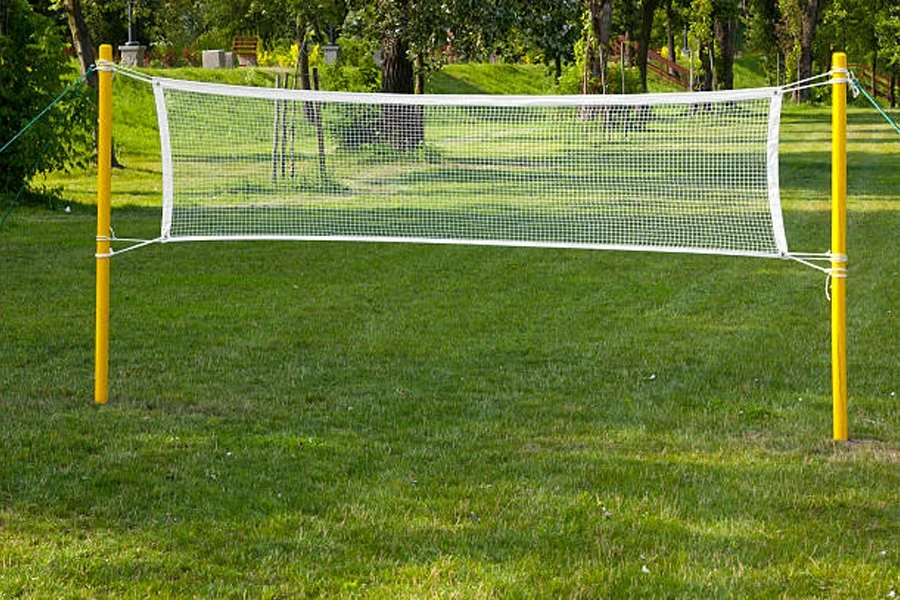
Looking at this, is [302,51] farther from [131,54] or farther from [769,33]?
[769,33]

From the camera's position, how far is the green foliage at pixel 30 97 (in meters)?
21.4

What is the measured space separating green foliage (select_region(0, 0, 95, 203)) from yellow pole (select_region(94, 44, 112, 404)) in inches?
517

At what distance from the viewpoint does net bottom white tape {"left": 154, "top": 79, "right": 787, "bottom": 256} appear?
35.8 feet

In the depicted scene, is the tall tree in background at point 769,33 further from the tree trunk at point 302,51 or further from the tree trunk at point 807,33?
the tree trunk at point 302,51

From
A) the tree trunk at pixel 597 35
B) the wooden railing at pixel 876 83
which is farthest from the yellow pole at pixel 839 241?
the wooden railing at pixel 876 83

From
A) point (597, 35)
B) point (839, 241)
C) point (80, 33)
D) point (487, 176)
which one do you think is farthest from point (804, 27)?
point (839, 241)

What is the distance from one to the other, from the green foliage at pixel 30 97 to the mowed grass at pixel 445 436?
769cm

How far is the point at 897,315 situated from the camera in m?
11.8

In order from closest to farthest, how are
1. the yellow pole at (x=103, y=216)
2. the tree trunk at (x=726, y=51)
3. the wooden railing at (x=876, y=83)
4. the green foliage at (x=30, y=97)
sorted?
the yellow pole at (x=103, y=216) < the green foliage at (x=30, y=97) < the tree trunk at (x=726, y=51) < the wooden railing at (x=876, y=83)

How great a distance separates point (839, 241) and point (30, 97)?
17.5m

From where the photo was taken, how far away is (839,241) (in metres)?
7.41

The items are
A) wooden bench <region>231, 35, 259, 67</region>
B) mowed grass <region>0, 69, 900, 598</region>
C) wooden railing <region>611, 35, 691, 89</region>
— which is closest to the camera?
mowed grass <region>0, 69, 900, 598</region>

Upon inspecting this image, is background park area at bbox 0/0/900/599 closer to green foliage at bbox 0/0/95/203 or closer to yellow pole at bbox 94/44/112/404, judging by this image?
yellow pole at bbox 94/44/112/404

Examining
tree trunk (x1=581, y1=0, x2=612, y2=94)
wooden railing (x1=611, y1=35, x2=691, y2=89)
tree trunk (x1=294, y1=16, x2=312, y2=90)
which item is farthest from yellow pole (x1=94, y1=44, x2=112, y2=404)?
wooden railing (x1=611, y1=35, x2=691, y2=89)
